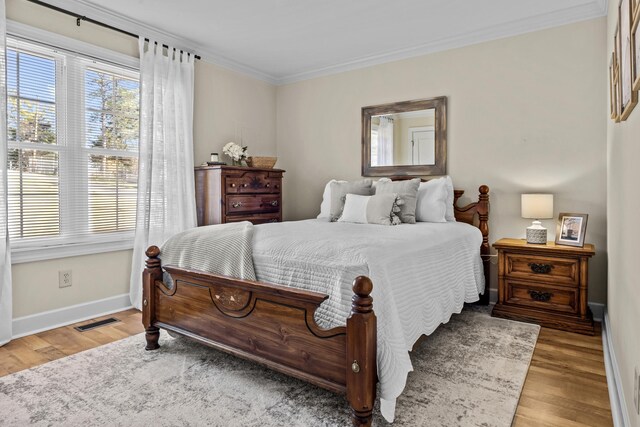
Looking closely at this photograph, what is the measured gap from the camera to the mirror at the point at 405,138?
12.8ft

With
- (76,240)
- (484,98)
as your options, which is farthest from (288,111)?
(76,240)

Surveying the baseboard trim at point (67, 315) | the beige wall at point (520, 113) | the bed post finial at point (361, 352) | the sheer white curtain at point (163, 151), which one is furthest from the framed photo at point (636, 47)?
the baseboard trim at point (67, 315)

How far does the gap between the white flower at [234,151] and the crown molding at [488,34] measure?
1335 millimetres

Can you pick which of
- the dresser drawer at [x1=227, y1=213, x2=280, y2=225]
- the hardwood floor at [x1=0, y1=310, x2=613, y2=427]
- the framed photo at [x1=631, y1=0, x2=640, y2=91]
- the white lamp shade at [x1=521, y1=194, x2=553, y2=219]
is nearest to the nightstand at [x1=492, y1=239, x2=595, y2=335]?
the hardwood floor at [x1=0, y1=310, x2=613, y2=427]

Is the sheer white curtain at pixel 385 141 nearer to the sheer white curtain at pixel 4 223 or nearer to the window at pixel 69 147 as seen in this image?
the window at pixel 69 147

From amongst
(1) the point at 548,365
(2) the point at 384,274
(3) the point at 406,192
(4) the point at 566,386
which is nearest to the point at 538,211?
(3) the point at 406,192

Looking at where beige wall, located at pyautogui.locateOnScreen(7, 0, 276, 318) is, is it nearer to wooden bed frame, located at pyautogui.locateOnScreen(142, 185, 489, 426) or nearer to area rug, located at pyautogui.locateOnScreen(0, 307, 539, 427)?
area rug, located at pyautogui.locateOnScreen(0, 307, 539, 427)

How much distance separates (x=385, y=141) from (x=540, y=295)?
2099 millimetres

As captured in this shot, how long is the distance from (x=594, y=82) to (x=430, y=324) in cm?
248

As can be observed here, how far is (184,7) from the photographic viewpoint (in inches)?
123

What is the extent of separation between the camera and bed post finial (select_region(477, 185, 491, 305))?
11.7ft

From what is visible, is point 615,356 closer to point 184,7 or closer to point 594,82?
point 594,82

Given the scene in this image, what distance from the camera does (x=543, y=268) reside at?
304 centimetres

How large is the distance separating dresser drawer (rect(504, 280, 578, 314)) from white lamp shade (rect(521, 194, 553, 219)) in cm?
54
